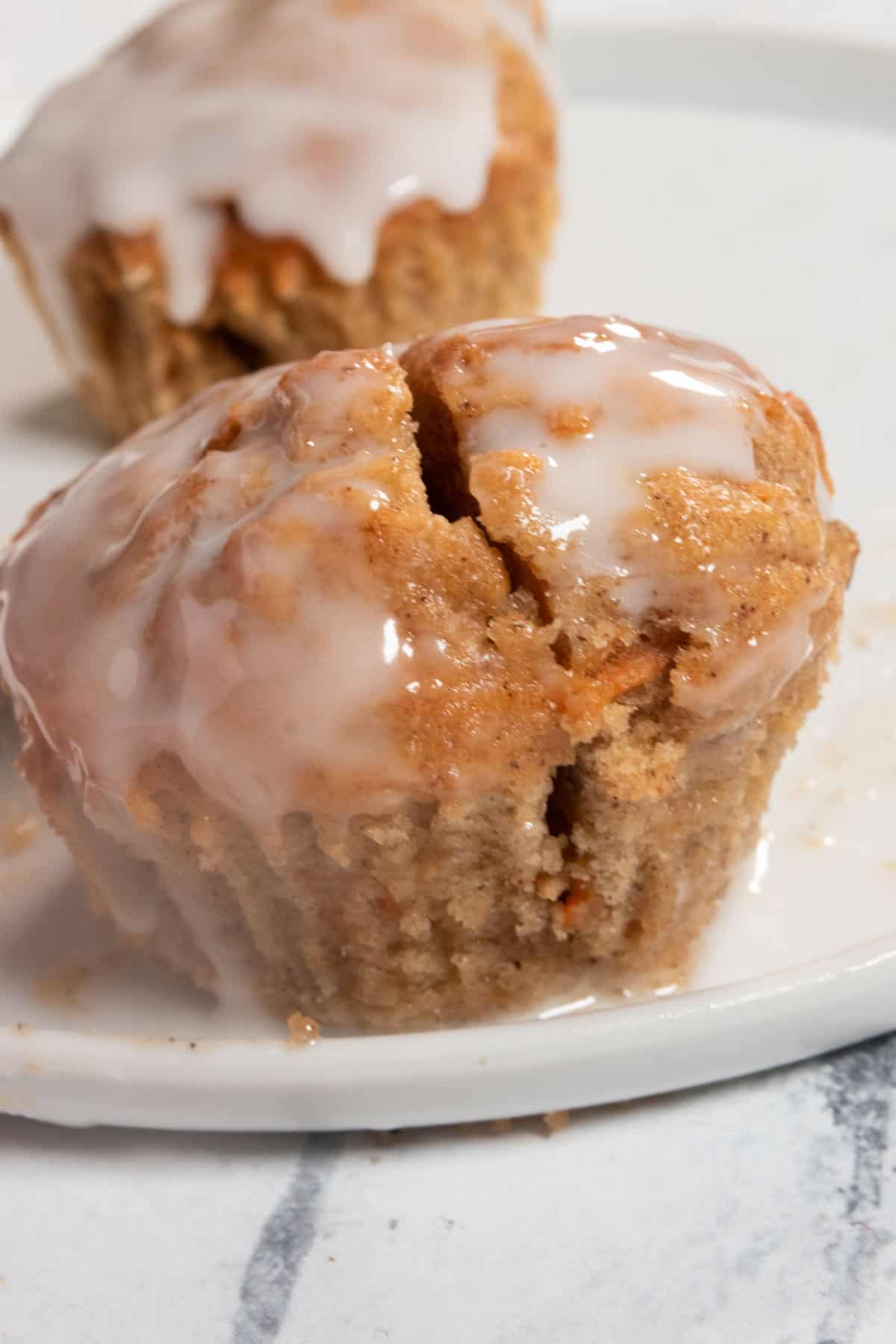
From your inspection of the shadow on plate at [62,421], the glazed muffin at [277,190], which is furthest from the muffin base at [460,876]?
the shadow on plate at [62,421]

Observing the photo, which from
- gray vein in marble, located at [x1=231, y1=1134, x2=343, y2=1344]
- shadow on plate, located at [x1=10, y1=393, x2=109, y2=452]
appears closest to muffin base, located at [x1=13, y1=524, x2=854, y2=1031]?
gray vein in marble, located at [x1=231, y1=1134, x2=343, y2=1344]

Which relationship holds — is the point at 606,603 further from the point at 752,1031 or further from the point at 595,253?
the point at 595,253

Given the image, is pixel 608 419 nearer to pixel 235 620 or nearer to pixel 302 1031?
pixel 235 620

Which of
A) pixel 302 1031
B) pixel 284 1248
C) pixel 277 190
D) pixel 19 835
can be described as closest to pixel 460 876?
pixel 302 1031

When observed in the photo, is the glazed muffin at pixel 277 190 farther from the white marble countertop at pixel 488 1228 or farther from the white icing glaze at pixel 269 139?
the white marble countertop at pixel 488 1228

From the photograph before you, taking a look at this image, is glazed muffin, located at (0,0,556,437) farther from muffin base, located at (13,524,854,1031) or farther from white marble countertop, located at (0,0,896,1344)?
white marble countertop, located at (0,0,896,1344)

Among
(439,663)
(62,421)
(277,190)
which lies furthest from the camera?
(62,421)

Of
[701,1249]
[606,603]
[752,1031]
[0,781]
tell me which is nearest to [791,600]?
[606,603]

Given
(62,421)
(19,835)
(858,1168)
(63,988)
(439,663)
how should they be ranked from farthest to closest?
1. (62,421)
2. (19,835)
3. (63,988)
4. (858,1168)
5. (439,663)
